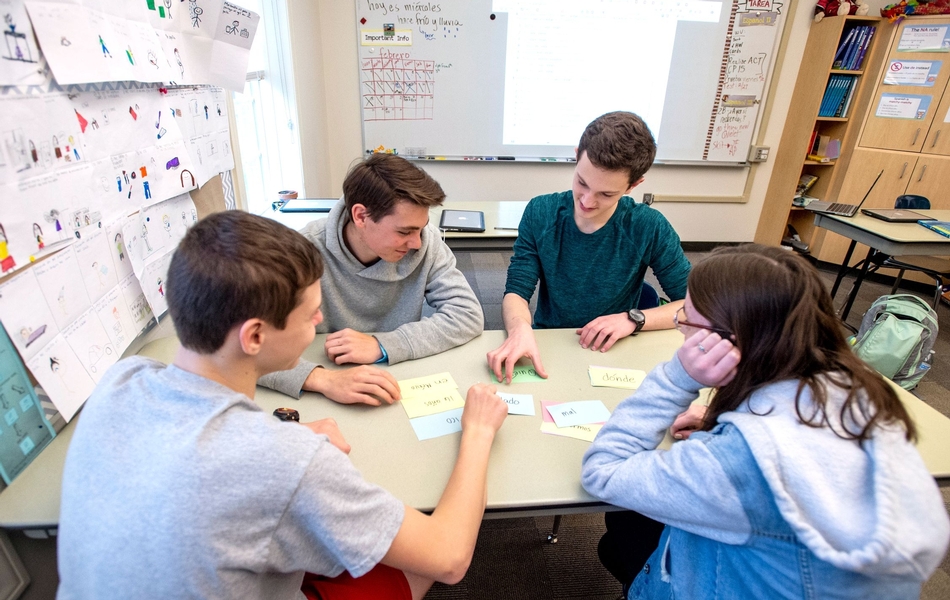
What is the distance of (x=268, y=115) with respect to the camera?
98.7 inches

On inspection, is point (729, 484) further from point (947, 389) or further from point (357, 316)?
point (947, 389)

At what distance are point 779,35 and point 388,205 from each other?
13.1ft

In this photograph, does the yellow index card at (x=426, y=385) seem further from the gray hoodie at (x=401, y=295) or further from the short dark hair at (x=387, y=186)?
the short dark hair at (x=387, y=186)

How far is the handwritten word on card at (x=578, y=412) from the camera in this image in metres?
1.02

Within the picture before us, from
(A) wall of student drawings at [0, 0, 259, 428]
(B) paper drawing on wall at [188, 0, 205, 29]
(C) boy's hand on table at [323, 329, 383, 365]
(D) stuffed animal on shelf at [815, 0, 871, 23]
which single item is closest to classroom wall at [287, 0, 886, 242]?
(D) stuffed animal on shelf at [815, 0, 871, 23]

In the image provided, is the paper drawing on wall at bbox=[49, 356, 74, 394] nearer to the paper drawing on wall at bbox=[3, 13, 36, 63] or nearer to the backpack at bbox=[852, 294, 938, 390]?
the paper drawing on wall at bbox=[3, 13, 36, 63]

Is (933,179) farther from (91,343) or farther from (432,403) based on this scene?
(91,343)

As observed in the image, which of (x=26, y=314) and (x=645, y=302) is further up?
(x=26, y=314)

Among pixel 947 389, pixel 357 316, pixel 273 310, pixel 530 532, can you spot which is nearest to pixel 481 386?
pixel 273 310

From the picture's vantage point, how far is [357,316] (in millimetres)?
1443

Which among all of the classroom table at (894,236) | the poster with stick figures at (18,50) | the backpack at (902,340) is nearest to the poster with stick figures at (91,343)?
the poster with stick figures at (18,50)

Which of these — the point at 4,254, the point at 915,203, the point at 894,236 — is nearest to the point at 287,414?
the point at 4,254

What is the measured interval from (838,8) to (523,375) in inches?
165

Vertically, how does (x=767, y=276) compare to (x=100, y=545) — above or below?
above
